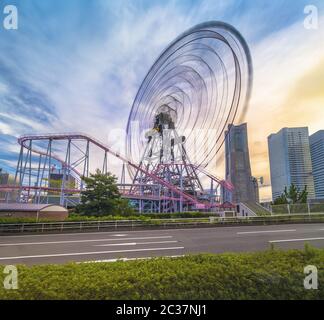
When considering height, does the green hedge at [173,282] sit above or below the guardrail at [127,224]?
above

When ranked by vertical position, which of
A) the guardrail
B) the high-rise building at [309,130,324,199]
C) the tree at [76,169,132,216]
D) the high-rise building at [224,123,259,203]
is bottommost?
the guardrail

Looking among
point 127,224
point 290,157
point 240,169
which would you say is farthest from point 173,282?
point 240,169

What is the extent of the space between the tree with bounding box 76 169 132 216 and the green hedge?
1659 cm

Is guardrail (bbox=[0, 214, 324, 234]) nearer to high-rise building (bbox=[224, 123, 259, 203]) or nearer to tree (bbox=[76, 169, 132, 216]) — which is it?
tree (bbox=[76, 169, 132, 216])

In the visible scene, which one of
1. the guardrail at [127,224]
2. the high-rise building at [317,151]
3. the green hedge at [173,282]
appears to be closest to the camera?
the green hedge at [173,282]

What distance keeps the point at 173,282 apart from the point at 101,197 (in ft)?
58.5

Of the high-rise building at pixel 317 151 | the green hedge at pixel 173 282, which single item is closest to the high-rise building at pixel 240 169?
the high-rise building at pixel 317 151

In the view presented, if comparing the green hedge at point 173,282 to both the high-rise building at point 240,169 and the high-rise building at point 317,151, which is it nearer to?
the high-rise building at point 317,151

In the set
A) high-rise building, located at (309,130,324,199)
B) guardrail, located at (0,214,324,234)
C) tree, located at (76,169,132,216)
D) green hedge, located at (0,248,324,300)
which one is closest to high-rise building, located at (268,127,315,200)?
high-rise building, located at (309,130,324,199)

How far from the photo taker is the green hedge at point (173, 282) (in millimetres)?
2256

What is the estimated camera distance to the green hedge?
2256 mm

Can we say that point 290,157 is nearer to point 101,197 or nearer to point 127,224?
point 127,224

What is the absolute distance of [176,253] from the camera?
7.16 metres

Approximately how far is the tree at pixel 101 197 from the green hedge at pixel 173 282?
16.6 meters
